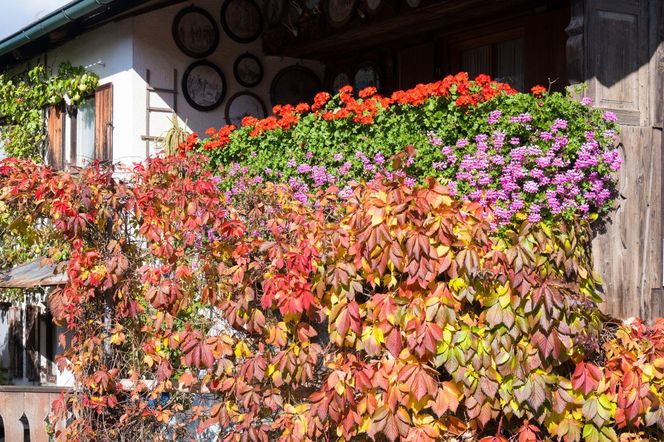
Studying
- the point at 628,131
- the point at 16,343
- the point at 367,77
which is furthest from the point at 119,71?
the point at 628,131

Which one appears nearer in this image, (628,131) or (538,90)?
(538,90)

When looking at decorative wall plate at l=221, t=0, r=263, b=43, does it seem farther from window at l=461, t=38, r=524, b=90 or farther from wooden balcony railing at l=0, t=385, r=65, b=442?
wooden balcony railing at l=0, t=385, r=65, b=442

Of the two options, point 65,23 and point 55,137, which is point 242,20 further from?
point 55,137

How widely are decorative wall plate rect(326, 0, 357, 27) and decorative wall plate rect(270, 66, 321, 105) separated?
179 cm

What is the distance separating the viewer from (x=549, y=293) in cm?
416

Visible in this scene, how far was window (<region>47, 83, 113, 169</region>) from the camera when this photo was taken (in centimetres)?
1092

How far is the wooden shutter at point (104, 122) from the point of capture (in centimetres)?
1086

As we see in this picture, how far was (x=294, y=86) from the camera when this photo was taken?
11664 millimetres

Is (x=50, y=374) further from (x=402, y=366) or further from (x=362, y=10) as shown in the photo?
(x=402, y=366)

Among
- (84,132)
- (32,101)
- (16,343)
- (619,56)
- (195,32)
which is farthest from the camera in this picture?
(16,343)

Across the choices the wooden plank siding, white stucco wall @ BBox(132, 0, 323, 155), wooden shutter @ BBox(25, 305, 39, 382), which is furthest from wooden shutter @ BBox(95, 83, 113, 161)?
the wooden plank siding

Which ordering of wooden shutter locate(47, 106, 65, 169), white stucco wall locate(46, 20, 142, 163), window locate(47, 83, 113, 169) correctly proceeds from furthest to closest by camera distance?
wooden shutter locate(47, 106, 65, 169) → window locate(47, 83, 113, 169) → white stucco wall locate(46, 20, 142, 163)

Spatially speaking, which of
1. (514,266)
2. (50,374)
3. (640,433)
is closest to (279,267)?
(514,266)

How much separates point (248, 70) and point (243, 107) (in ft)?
1.64
